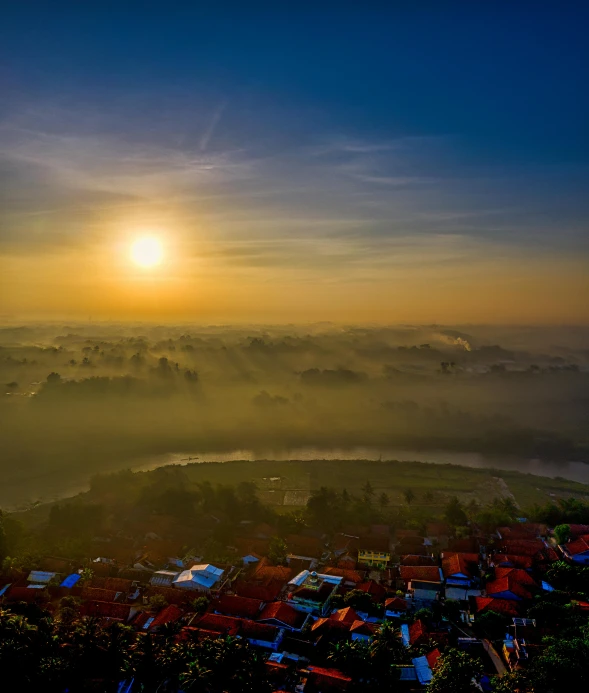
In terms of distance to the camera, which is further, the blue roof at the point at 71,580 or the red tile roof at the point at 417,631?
the blue roof at the point at 71,580

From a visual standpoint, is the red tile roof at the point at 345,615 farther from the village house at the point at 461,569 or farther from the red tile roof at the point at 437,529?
the red tile roof at the point at 437,529

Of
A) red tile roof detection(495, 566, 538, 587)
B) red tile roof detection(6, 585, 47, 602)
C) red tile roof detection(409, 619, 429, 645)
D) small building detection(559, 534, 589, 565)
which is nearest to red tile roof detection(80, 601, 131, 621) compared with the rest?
red tile roof detection(6, 585, 47, 602)

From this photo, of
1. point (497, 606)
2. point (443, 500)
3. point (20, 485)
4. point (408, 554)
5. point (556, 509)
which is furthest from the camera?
point (20, 485)

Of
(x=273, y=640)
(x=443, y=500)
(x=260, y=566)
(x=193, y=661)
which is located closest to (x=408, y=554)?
(x=260, y=566)

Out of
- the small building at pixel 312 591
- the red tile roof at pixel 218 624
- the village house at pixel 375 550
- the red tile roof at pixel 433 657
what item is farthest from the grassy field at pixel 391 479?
the red tile roof at pixel 433 657

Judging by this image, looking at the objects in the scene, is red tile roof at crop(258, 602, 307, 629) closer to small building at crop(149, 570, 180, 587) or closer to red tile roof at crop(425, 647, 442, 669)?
red tile roof at crop(425, 647, 442, 669)

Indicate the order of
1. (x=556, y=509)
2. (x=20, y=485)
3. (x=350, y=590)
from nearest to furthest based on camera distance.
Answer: (x=350, y=590) → (x=556, y=509) → (x=20, y=485)

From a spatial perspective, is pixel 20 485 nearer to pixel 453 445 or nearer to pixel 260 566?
pixel 260 566
